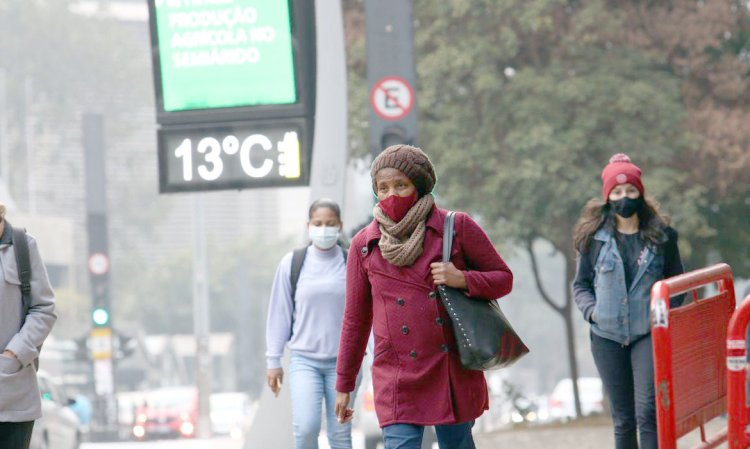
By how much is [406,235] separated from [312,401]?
3151 millimetres

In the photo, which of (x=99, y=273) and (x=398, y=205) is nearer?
(x=398, y=205)

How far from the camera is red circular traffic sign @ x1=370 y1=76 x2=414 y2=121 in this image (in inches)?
480

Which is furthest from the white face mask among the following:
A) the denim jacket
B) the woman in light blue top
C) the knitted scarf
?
the knitted scarf

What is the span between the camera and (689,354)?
24.2 ft

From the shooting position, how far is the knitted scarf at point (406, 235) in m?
6.21

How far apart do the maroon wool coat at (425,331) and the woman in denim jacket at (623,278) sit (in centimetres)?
195

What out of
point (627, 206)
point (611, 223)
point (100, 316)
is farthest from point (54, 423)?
point (100, 316)

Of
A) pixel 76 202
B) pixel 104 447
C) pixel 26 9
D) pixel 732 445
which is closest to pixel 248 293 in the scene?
pixel 76 202

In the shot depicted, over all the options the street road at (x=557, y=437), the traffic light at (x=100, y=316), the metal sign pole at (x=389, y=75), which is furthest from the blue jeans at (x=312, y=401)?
the traffic light at (x=100, y=316)

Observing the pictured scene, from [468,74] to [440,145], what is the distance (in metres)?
1.14

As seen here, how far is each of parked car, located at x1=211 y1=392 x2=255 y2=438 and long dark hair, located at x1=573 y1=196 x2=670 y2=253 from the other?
3604 cm

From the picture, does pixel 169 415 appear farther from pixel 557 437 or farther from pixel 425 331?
pixel 425 331

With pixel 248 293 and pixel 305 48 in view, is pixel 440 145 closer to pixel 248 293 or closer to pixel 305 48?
pixel 305 48

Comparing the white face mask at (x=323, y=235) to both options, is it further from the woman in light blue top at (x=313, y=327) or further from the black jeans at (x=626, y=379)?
the black jeans at (x=626, y=379)
